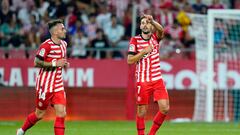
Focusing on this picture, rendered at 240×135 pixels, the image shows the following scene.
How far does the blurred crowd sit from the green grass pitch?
2749 millimetres

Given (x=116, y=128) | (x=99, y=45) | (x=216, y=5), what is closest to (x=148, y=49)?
(x=116, y=128)

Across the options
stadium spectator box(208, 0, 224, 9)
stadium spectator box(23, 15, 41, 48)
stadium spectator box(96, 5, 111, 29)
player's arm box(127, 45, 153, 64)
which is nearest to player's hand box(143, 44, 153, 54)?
player's arm box(127, 45, 153, 64)

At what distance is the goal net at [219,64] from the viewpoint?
72.8ft

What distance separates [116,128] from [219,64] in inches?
190

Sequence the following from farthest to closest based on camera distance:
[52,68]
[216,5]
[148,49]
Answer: [216,5]
[148,49]
[52,68]

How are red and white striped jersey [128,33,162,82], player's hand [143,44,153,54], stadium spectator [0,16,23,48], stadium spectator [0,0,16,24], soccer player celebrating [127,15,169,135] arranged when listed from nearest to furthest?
player's hand [143,44,153,54], soccer player celebrating [127,15,169,135], red and white striped jersey [128,33,162,82], stadium spectator [0,16,23,48], stadium spectator [0,0,16,24]

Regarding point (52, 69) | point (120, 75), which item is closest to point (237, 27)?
point (120, 75)

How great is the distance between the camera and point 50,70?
1387 centimetres

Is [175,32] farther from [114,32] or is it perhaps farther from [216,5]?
[216,5]

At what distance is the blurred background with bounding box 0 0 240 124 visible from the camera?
2188 cm

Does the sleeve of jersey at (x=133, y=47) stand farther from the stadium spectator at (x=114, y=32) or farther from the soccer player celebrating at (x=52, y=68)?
the stadium spectator at (x=114, y=32)

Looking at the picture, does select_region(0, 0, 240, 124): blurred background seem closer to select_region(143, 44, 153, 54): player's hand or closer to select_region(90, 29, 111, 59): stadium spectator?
select_region(90, 29, 111, 59): stadium spectator

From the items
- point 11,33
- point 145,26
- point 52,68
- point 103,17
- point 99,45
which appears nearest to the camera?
point 52,68

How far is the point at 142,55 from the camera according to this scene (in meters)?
14.1
